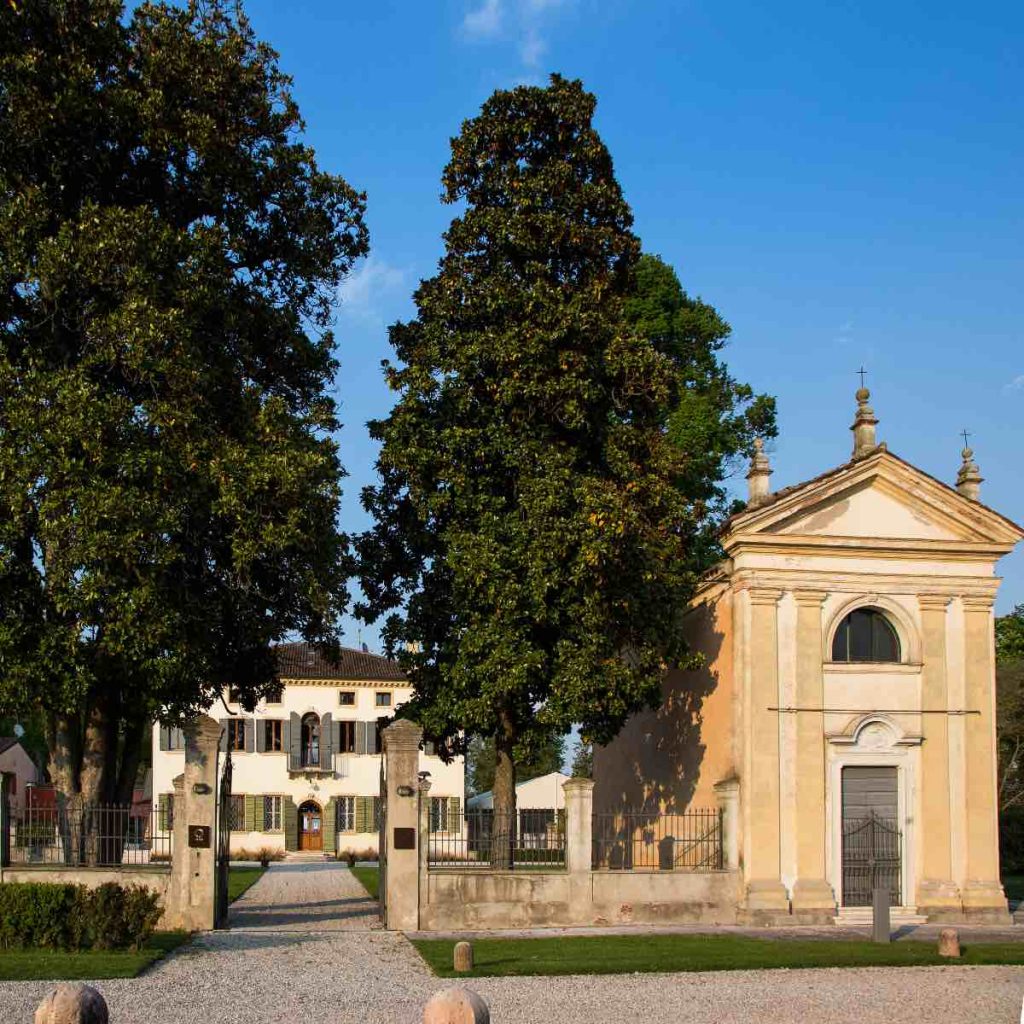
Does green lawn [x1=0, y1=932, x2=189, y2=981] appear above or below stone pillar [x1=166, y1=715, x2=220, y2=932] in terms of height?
below

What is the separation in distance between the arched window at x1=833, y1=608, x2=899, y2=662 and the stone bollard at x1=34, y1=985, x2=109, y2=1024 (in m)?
16.5

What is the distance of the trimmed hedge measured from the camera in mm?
16062

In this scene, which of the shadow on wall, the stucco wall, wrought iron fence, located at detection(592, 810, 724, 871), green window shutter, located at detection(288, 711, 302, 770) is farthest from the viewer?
green window shutter, located at detection(288, 711, 302, 770)

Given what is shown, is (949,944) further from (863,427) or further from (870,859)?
(863,427)

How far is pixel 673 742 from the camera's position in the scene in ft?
84.1

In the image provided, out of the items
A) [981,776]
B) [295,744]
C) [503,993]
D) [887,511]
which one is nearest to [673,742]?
[981,776]

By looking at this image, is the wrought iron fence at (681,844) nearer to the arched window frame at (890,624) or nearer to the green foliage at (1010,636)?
the arched window frame at (890,624)

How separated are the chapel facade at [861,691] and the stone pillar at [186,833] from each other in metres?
8.31

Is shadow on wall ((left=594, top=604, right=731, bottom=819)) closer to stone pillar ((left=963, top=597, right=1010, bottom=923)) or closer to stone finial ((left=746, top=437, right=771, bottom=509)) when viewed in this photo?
stone finial ((left=746, top=437, right=771, bottom=509))

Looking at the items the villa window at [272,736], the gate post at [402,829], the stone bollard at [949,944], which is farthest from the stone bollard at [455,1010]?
the villa window at [272,736]

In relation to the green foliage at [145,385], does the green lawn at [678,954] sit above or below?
below

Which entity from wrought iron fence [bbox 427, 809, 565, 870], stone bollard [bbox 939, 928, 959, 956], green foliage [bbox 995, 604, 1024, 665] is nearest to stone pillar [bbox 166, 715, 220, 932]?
wrought iron fence [bbox 427, 809, 565, 870]

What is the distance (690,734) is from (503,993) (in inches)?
456

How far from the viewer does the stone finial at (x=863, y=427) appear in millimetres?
23406
